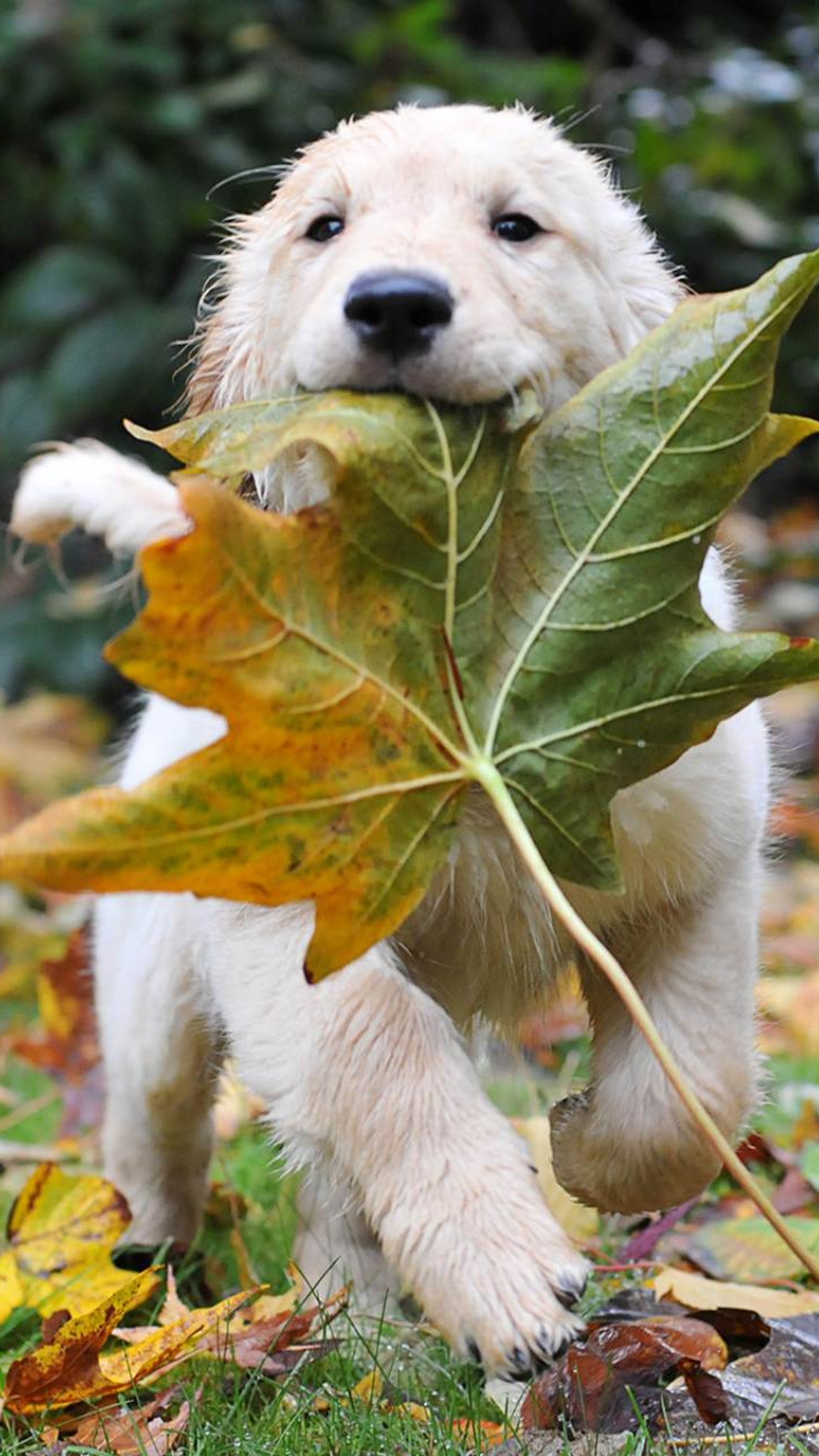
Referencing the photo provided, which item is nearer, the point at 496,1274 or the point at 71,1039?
the point at 496,1274

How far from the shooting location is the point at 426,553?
6.33ft

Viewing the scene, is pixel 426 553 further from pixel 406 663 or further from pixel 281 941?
pixel 281 941

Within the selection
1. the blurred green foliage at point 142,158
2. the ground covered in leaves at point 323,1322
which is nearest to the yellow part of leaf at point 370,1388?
the ground covered in leaves at point 323,1322

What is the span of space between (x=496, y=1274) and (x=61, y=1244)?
124 cm

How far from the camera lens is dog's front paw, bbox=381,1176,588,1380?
1884 mm

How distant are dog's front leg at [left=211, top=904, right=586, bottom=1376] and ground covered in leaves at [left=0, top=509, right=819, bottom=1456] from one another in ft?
0.80

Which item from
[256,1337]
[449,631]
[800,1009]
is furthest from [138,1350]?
[800,1009]

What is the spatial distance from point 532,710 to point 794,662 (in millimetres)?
277

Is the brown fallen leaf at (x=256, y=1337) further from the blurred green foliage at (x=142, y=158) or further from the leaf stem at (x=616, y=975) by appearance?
the blurred green foliage at (x=142, y=158)

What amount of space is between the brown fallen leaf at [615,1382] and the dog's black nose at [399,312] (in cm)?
112

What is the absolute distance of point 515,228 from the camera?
2.46m

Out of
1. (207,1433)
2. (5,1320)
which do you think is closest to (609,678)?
(207,1433)

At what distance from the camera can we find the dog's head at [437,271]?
6.76 feet

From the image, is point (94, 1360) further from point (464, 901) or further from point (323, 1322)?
point (464, 901)
